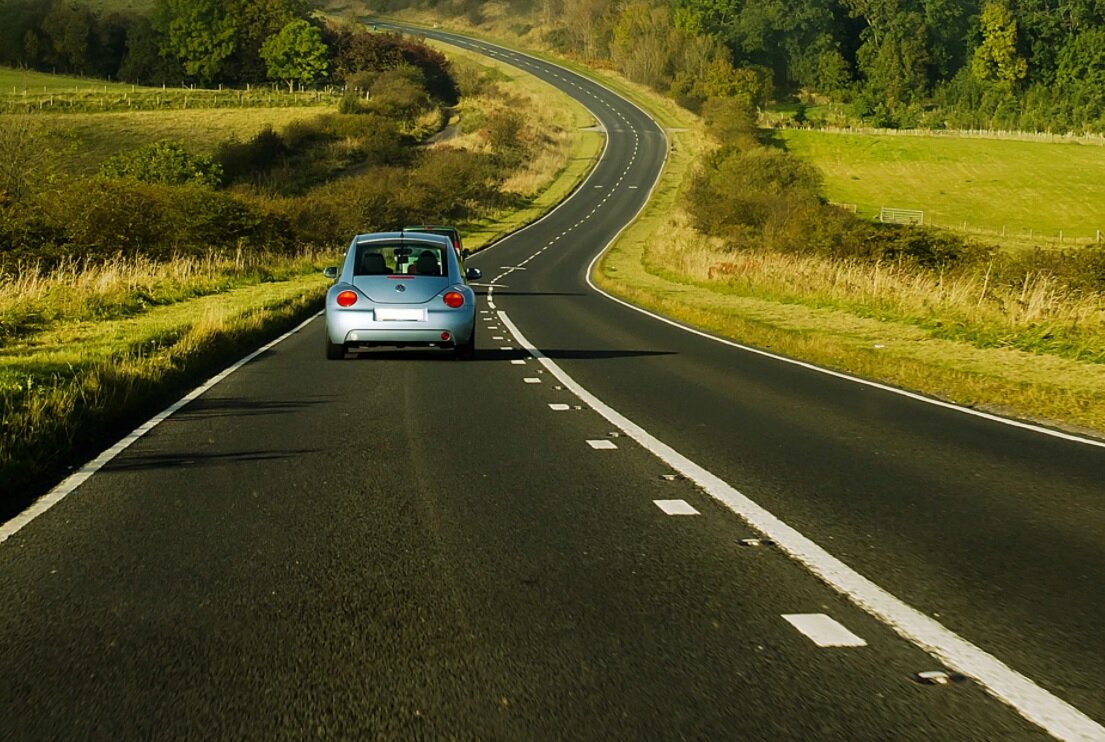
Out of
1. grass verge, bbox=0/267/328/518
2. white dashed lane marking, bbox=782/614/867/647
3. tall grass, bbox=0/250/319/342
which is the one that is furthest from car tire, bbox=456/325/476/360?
white dashed lane marking, bbox=782/614/867/647

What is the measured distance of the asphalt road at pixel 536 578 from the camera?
4.32 meters

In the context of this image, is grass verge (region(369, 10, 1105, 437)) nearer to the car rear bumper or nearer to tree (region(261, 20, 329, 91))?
the car rear bumper

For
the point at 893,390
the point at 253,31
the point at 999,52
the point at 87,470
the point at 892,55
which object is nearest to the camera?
the point at 87,470

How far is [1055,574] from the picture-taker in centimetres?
636

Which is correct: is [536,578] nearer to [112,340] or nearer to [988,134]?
[112,340]

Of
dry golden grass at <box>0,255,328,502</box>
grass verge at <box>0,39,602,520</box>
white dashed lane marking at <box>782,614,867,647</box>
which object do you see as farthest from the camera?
dry golden grass at <box>0,255,328,502</box>

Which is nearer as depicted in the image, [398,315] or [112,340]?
[398,315]

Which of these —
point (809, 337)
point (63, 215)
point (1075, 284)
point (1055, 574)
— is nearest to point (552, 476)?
point (1055, 574)

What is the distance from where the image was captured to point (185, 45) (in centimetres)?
12425

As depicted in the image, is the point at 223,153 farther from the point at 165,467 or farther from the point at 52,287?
the point at 165,467

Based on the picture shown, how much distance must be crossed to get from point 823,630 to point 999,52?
497 feet

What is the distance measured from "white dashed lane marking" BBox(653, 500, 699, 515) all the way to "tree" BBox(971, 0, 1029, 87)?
147 m

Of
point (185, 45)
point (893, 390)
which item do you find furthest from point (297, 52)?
point (893, 390)

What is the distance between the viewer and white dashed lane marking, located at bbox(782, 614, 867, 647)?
5094mm
